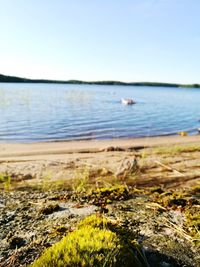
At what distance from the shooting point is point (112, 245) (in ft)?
8.87

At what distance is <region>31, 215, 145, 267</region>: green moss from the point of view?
95.0 inches

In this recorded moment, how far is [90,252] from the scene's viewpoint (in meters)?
2.52

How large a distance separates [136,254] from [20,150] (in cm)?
1295

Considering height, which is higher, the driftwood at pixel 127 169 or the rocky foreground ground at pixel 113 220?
the rocky foreground ground at pixel 113 220

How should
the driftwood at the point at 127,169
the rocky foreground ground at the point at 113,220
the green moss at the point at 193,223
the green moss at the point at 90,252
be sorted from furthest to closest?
1. the driftwood at the point at 127,169
2. the green moss at the point at 193,223
3. the rocky foreground ground at the point at 113,220
4. the green moss at the point at 90,252

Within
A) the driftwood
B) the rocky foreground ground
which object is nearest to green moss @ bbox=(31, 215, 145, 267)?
the rocky foreground ground

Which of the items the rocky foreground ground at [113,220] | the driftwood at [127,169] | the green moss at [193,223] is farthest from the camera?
the driftwood at [127,169]

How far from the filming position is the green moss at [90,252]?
2.41 meters

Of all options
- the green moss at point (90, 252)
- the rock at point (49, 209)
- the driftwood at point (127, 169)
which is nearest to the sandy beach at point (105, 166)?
the driftwood at point (127, 169)

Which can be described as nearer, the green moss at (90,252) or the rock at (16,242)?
the green moss at (90,252)

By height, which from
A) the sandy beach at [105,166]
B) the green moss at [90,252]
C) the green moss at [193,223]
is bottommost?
the sandy beach at [105,166]

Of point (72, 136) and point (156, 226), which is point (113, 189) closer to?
point (156, 226)

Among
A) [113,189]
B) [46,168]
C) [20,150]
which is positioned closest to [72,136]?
[20,150]

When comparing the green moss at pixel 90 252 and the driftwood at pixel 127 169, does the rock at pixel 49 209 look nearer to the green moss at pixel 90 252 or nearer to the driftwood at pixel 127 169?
the green moss at pixel 90 252
